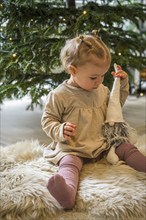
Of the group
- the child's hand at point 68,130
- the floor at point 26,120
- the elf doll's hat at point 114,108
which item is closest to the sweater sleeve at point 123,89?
the elf doll's hat at point 114,108

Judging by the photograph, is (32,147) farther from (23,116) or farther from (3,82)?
(23,116)

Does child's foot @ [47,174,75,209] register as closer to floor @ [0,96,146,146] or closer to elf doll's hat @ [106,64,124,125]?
elf doll's hat @ [106,64,124,125]

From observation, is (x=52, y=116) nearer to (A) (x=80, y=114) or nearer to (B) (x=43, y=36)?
(A) (x=80, y=114)

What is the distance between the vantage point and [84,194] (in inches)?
39.8

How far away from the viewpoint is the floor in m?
1.88

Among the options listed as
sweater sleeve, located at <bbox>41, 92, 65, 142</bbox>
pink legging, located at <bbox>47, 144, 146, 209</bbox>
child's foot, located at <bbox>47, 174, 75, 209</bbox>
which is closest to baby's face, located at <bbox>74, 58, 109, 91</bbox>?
sweater sleeve, located at <bbox>41, 92, 65, 142</bbox>

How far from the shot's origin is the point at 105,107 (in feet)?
4.28

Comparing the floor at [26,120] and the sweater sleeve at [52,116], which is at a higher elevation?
the sweater sleeve at [52,116]

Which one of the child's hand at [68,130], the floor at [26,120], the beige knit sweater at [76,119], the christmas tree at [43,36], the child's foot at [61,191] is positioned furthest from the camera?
the floor at [26,120]

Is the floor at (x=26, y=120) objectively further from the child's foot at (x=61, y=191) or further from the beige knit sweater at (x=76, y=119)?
the child's foot at (x=61, y=191)

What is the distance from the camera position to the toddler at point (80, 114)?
115 cm

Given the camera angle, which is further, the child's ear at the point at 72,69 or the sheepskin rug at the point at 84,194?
the child's ear at the point at 72,69

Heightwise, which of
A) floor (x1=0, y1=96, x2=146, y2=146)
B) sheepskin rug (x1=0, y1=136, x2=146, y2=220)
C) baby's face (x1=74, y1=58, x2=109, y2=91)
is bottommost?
floor (x1=0, y1=96, x2=146, y2=146)

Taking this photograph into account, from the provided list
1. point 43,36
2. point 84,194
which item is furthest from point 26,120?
point 84,194
